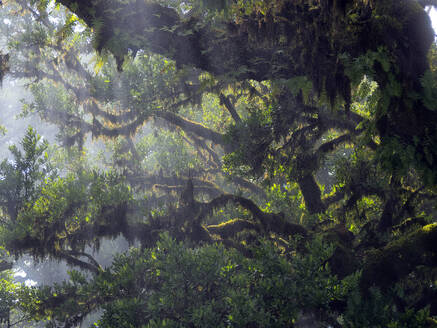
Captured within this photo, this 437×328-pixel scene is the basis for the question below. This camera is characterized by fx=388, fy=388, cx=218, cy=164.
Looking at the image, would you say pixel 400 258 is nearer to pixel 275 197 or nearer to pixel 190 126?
pixel 275 197

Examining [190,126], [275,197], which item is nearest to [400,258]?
[275,197]

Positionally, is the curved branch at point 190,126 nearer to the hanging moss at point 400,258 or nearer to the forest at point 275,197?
the forest at point 275,197

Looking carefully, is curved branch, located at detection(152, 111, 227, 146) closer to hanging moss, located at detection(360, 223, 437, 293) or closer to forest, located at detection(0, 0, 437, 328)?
forest, located at detection(0, 0, 437, 328)

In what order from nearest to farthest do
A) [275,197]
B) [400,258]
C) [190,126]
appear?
[400,258] → [275,197] → [190,126]

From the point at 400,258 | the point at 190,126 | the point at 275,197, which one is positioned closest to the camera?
the point at 400,258

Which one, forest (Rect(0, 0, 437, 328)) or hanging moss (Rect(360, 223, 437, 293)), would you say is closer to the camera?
forest (Rect(0, 0, 437, 328))

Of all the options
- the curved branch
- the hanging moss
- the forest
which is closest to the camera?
the forest

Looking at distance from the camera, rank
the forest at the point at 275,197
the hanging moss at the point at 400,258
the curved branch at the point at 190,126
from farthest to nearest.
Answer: the curved branch at the point at 190,126 → the hanging moss at the point at 400,258 → the forest at the point at 275,197

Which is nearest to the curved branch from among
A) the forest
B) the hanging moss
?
the forest

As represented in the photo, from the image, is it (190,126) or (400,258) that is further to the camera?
(190,126)

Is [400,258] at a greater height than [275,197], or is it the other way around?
[400,258]

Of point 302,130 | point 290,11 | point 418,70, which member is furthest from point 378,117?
point 302,130

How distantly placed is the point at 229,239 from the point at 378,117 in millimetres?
5886

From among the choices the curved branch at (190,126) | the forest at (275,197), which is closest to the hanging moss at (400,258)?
the forest at (275,197)
